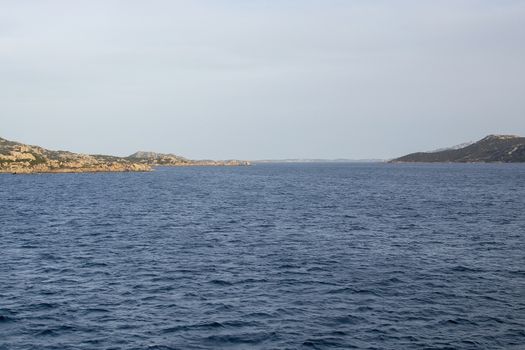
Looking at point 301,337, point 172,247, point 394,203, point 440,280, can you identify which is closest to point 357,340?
point 301,337

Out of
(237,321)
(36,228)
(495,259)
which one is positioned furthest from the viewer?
(36,228)

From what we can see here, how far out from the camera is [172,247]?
59.4 metres

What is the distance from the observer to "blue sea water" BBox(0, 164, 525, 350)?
30.4 meters

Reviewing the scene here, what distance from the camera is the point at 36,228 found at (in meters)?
75.9

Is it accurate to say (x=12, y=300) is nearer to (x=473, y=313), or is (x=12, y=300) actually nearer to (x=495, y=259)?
(x=473, y=313)

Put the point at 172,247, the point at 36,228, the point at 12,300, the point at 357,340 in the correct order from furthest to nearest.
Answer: the point at 36,228, the point at 172,247, the point at 12,300, the point at 357,340

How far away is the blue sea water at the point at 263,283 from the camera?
30375 mm

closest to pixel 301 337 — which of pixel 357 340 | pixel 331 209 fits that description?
pixel 357 340

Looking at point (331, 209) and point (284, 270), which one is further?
point (331, 209)

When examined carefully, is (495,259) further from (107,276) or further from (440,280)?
(107,276)

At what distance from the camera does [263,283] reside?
42438 millimetres

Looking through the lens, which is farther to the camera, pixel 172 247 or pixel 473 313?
pixel 172 247

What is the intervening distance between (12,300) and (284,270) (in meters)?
23.7

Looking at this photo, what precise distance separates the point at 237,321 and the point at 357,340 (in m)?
8.19
